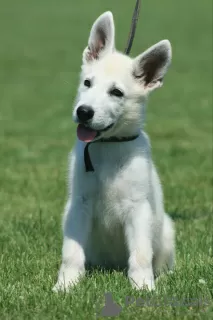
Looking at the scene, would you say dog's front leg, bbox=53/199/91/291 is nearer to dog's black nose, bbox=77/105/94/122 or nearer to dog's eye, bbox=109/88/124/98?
dog's black nose, bbox=77/105/94/122

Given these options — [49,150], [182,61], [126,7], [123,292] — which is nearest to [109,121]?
[123,292]

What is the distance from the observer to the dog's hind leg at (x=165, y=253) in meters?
5.70

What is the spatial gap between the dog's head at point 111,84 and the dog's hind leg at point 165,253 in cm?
89

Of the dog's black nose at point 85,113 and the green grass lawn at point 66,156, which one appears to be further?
the dog's black nose at point 85,113

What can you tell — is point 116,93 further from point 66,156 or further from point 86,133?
point 66,156

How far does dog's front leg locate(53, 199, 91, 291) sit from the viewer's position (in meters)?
5.18

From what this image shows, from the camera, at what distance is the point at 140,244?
17.0 ft

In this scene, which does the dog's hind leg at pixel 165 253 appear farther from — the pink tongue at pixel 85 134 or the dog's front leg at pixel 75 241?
the pink tongue at pixel 85 134

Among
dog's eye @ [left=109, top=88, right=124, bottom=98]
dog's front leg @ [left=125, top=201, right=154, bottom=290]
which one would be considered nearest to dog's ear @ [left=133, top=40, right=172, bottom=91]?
dog's eye @ [left=109, top=88, right=124, bottom=98]

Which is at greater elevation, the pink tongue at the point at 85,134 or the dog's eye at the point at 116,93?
the dog's eye at the point at 116,93

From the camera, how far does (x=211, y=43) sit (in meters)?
31.1

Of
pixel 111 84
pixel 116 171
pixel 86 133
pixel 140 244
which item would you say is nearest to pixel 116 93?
pixel 111 84

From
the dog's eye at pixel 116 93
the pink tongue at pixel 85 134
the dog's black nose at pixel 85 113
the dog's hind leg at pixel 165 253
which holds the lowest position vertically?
the dog's hind leg at pixel 165 253

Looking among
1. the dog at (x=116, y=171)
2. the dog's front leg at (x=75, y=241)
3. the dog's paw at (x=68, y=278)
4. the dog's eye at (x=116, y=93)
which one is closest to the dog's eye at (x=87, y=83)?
the dog at (x=116, y=171)
